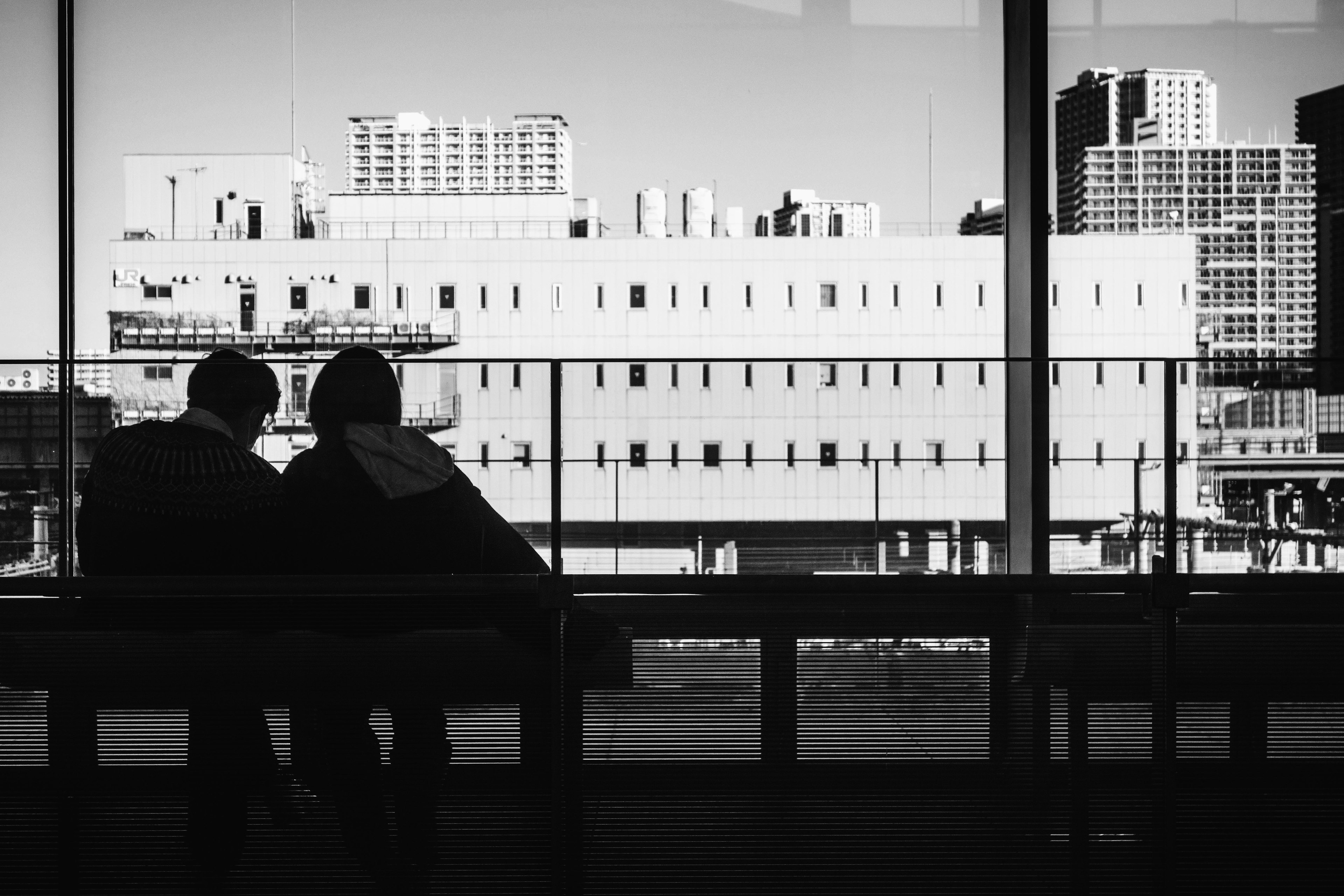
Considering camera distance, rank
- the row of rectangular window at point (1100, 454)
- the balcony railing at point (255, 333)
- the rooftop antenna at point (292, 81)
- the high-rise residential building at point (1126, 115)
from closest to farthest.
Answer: the row of rectangular window at point (1100, 454), the high-rise residential building at point (1126, 115), the rooftop antenna at point (292, 81), the balcony railing at point (255, 333)

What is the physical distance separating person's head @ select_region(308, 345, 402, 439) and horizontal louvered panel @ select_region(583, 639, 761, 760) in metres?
0.59

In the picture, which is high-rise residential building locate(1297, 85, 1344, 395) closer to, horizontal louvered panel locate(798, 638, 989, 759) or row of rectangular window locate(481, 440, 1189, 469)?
row of rectangular window locate(481, 440, 1189, 469)

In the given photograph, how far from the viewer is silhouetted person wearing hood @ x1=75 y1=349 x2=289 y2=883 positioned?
1.88 m

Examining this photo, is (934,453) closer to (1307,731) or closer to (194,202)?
(1307,731)

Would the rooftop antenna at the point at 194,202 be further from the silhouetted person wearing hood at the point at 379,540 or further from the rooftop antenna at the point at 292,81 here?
the silhouetted person wearing hood at the point at 379,540

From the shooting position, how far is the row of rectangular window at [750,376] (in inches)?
89.7

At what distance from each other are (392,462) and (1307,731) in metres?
1.50


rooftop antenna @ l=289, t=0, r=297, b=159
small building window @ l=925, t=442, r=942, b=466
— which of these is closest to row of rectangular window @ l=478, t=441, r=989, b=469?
small building window @ l=925, t=442, r=942, b=466

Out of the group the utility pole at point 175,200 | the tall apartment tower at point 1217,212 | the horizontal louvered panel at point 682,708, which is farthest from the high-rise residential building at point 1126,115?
the utility pole at point 175,200

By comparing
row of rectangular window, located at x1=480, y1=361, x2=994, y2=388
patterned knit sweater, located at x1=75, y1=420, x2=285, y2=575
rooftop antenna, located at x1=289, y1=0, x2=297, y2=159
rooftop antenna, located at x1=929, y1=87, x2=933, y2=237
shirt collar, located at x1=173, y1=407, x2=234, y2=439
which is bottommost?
patterned knit sweater, located at x1=75, y1=420, x2=285, y2=575

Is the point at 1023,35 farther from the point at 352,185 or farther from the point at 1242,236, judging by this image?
the point at 352,185

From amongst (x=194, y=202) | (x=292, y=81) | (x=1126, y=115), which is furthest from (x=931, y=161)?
(x=1126, y=115)

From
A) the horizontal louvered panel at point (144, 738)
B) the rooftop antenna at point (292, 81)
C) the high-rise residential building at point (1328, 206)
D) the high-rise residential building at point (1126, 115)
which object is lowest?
the horizontal louvered panel at point (144, 738)

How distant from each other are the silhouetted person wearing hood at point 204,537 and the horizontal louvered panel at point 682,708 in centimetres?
51
